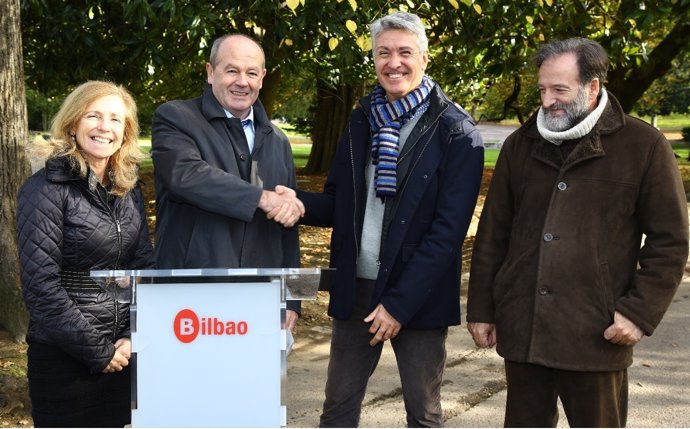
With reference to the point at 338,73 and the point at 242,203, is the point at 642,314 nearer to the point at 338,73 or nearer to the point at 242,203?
the point at 242,203

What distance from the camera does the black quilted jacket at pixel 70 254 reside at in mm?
3283

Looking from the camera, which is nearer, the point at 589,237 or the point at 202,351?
the point at 202,351

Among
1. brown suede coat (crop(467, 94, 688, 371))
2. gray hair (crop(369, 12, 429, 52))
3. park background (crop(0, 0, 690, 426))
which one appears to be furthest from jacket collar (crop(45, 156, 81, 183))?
park background (crop(0, 0, 690, 426))

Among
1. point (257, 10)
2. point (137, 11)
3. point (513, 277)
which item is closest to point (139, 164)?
point (513, 277)

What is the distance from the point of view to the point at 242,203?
352 centimetres

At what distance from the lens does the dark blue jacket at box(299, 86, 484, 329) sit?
367 cm

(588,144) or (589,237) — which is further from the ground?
(588,144)

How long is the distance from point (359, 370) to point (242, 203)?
1021 millimetres

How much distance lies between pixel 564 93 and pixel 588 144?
0.74ft

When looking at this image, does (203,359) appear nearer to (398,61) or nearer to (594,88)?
(398,61)

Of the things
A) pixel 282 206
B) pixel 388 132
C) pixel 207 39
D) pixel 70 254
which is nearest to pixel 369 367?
pixel 282 206

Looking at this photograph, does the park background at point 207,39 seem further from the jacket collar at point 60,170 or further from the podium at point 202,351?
the podium at point 202,351

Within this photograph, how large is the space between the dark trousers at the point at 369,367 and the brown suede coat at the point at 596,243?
41 centimetres

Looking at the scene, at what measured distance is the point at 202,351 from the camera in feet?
9.21
